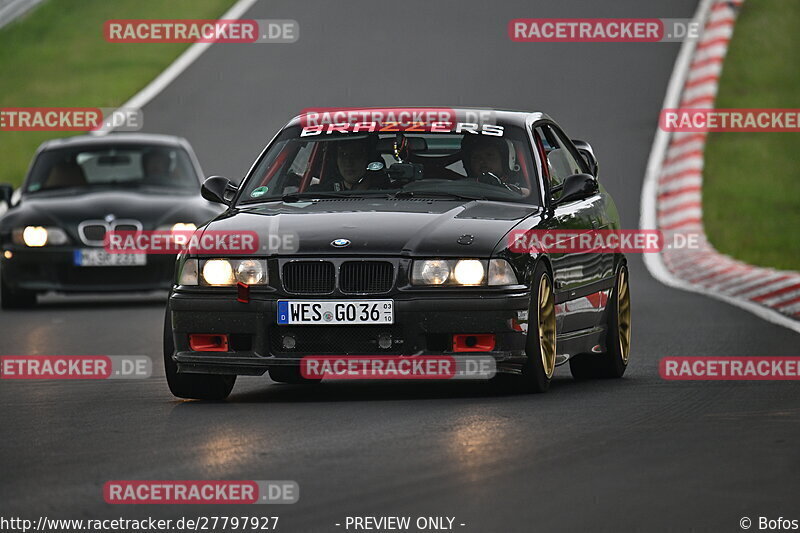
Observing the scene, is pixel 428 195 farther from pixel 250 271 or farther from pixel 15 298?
pixel 15 298

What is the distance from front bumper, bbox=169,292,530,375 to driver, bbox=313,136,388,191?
138cm

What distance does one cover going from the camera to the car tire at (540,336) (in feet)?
33.1

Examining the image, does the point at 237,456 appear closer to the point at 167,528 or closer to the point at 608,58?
the point at 167,528

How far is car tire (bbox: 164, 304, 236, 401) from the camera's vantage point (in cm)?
1041

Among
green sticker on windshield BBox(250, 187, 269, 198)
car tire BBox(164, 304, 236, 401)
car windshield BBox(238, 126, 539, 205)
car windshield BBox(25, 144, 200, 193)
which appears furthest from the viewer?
car windshield BBox(25, 144, 200, 193)

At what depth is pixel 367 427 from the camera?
29.9 ft

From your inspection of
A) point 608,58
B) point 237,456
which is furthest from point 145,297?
point 608,58

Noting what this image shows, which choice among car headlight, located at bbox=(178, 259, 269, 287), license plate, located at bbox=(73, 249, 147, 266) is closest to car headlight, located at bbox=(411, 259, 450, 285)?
car headlight, located at bbox=(178, 259, 269, 287)

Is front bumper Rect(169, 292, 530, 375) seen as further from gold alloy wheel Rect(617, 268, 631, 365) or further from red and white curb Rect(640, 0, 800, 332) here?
red and white curb Rect(640, 0, 800, 332)

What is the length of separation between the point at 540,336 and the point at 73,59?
2899cm

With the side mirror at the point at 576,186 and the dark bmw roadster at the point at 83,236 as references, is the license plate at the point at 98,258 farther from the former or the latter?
the side mirror at the point at 576,186

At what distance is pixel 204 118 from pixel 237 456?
2477 cm

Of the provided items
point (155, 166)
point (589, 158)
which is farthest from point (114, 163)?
point (589, 158)

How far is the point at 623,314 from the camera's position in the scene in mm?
12273
